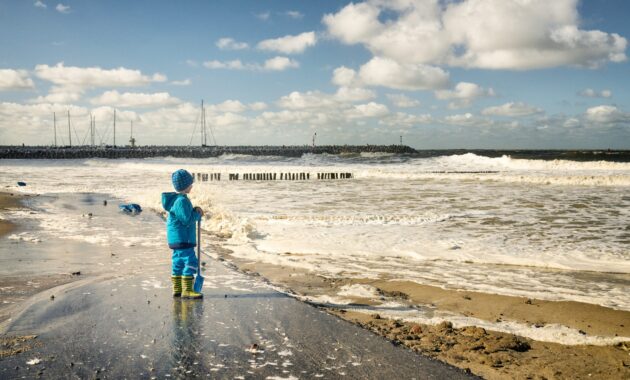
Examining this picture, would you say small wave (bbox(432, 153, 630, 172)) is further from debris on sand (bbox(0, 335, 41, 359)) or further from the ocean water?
debris on sand (bbox(0, 335, 41, 359))

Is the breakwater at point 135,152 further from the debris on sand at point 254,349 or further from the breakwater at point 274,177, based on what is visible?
the debris on sand at point 254,349

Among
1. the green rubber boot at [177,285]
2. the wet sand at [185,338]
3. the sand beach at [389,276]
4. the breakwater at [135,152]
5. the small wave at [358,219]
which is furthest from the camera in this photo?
the breakwater at [135,152]

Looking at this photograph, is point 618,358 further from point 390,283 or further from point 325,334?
point 390,283

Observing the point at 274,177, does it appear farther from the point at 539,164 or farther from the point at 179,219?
the point at 179,219

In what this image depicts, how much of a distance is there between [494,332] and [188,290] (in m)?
3.32

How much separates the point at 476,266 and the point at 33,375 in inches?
261

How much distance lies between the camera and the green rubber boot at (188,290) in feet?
17.8

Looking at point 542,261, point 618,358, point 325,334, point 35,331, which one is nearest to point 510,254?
point 542,261

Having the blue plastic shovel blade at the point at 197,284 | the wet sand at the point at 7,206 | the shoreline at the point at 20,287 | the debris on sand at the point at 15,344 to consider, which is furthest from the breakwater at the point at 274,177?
the debris on sand at the point at 15,344

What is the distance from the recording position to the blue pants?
Answer: 5.43m

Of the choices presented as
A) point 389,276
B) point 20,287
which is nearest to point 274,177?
point 389,276

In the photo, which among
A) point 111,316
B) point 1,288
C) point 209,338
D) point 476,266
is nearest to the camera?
point 209,338

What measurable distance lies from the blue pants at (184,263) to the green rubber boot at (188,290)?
0.06 meters

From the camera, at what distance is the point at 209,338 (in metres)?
4.18
